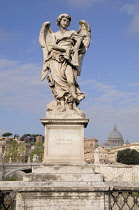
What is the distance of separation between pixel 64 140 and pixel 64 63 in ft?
7.57

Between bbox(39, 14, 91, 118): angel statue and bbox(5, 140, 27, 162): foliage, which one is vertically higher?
bbox(39, 14, 91, 118): angel statue

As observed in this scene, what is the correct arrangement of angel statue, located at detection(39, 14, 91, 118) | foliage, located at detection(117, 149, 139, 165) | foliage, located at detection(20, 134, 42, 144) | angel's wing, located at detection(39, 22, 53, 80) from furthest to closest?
foliage, located at detection(20, 134, 42, 144), foliage, located at detection(117, 149, 139, 165), angel's wing, located at detection(39, 22, 53, 80), angel statue, located at detection(39, 14, 91, 118)

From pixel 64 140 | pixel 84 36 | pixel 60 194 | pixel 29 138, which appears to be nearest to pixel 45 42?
pixel 84 36

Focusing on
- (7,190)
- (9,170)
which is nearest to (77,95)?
(7,190)

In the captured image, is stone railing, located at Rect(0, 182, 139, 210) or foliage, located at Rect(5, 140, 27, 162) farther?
→ foliage, located at Rect(5, 140, 27, 162)

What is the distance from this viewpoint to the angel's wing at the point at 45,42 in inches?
322

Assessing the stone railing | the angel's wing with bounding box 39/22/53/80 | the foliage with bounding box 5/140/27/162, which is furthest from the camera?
the foliage with bounding box 5/140/27/162

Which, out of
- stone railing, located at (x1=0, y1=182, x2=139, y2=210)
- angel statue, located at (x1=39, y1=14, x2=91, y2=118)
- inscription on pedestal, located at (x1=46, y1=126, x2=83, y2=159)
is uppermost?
angel statue, located at (x1=39, y1=14, x2=91, y2=118)

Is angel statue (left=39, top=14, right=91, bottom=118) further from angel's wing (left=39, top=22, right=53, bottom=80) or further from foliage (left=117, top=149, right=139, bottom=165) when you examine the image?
foliage (left=117, top=149, right=139, bottom=165)

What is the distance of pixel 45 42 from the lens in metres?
8.34

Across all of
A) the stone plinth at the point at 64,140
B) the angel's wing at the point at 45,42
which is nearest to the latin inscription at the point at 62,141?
the stone plinth at the point at 64,140

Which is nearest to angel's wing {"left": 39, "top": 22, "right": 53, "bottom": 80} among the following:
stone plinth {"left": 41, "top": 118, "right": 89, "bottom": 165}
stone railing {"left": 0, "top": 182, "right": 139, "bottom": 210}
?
stone plinth {"left": 41, "top": 118, "right": 89, "bottom": 165}

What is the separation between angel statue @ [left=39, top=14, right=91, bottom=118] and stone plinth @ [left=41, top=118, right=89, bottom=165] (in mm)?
292

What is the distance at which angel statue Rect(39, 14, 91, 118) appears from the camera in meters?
7.81
